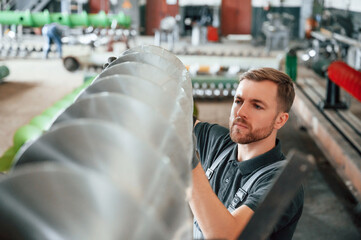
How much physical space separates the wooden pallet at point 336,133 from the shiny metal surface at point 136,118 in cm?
329

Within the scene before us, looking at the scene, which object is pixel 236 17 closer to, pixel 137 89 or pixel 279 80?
pixel 279 80

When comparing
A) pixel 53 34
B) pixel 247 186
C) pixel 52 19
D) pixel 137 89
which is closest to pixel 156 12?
pixel 53 34

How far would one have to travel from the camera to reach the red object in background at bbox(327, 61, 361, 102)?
13.9ft

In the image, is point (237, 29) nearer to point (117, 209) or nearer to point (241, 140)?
point (241, 140)

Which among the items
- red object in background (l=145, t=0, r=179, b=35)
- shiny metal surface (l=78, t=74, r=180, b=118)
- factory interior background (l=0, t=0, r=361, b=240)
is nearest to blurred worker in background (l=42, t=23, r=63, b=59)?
factory interior background (l=0, t=0, r=361, b=240)

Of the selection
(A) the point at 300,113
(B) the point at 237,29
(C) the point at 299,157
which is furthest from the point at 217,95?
(B) the point at 237,29

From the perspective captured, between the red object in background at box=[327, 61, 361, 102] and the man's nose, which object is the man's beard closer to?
the man's nose

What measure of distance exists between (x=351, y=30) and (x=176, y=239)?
29.7 ft

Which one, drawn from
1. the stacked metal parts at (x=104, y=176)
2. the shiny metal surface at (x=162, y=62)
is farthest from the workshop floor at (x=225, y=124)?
the stacked metal parts at (x=104, y=176)

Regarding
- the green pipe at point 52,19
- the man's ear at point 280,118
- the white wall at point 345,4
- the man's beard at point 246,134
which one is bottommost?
the man's beard at point 246,134

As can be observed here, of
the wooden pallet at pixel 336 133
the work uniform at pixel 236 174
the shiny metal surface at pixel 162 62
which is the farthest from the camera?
the wooden pallet at pixel 336 133

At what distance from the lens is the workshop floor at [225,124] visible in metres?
3.54

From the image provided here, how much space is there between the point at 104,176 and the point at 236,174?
1.23 meters

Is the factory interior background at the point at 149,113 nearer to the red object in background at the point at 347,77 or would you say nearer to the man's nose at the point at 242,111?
the red object in background at the point at 347,77
